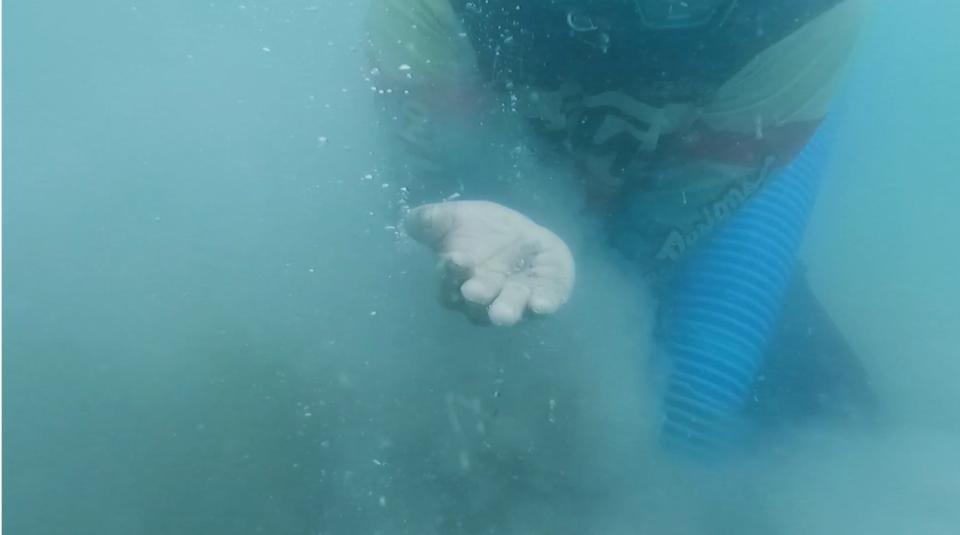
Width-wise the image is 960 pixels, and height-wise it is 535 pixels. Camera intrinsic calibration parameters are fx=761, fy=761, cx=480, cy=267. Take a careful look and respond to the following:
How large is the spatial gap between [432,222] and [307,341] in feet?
3.93

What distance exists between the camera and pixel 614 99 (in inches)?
74.2

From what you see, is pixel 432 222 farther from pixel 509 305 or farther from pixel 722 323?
pixel 722 323

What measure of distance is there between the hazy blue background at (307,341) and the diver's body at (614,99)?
40 centimetres

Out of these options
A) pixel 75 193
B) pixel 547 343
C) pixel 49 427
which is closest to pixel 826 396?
pixel 547 343

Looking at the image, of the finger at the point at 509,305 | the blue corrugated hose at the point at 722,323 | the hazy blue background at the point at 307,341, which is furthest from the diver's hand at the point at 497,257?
the blue corrugated hose at the point at 722,323

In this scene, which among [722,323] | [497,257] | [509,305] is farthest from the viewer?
[722,323]

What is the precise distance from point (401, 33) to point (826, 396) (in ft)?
7.27

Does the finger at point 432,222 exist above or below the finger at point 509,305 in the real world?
below

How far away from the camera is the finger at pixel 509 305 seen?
1518 millimetres

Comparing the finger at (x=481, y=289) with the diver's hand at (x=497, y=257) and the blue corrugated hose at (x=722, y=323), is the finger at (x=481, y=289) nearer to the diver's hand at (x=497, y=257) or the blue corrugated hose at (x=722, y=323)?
the diver's hand at (x=497, y=257)

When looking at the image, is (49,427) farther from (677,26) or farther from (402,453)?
(677,26)

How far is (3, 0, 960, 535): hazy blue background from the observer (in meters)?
2.32

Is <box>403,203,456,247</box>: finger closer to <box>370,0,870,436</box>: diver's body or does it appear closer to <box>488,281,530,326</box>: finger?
<box>370,0,870,436</box>: diver's body

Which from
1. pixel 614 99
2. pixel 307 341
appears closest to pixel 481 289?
pixel 614 99
